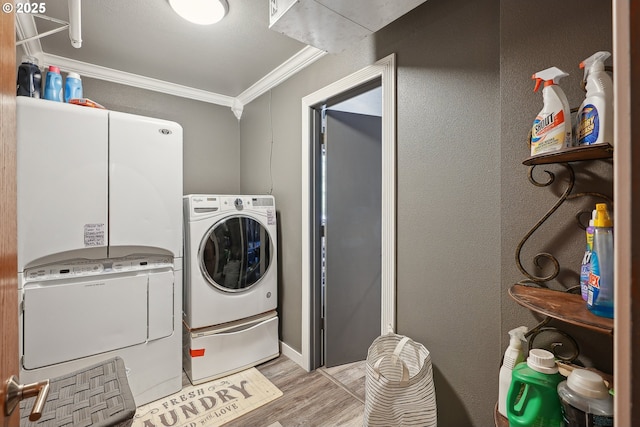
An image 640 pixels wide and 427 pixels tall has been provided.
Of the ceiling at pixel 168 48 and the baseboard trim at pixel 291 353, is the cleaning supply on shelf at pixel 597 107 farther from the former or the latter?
the baseboard trim at pixel 291 353

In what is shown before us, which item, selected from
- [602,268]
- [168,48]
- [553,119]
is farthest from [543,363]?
[168,48]

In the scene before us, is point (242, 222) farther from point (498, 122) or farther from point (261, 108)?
point (498, 122)

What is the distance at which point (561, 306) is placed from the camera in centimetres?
82

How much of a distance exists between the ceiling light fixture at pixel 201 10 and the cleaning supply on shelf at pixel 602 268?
1955 mm

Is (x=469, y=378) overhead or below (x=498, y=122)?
below

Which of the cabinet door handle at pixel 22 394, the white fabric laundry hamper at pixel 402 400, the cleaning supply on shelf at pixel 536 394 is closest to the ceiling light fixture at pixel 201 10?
the cabinet door handle at pixel 22 394

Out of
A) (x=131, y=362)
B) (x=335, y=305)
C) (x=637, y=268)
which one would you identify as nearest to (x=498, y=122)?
(x=637, y=268)

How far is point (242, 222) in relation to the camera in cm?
233

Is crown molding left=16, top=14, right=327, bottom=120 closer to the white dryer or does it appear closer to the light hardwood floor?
the white dryer

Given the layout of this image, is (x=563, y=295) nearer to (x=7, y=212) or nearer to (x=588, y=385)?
(x=588, y=385)

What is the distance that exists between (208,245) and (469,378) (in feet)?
6.00

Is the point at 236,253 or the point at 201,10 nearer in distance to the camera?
the point at 201,10

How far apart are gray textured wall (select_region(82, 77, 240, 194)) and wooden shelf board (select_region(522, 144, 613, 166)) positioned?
282 cm

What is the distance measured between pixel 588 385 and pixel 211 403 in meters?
2.02
